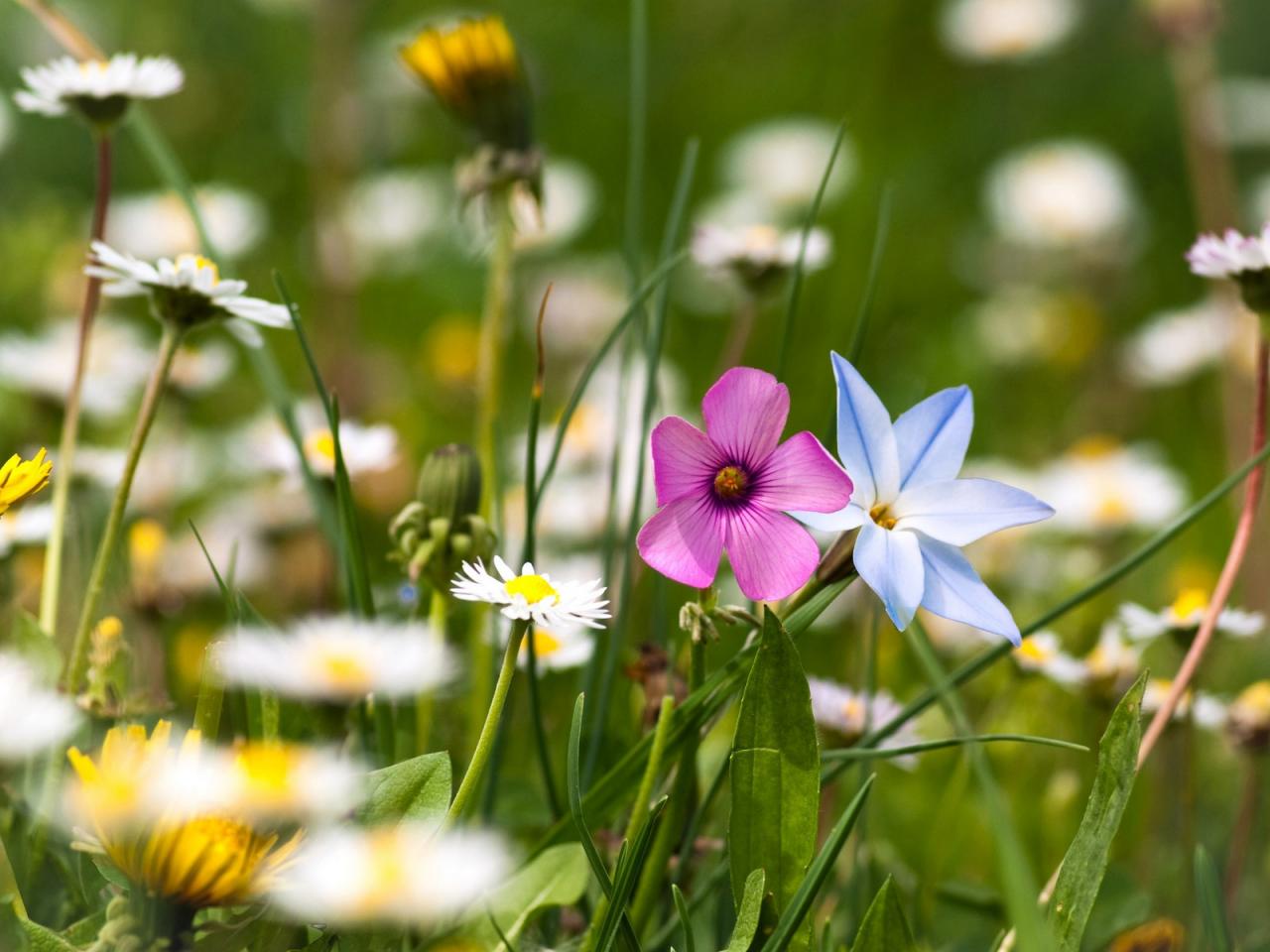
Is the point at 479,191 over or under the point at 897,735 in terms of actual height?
over

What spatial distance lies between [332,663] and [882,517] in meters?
0.21

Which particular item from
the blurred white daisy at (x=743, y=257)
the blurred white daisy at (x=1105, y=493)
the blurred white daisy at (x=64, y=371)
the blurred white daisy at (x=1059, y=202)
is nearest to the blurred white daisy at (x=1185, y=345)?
the blurred white daisy at (x=1105, y=493)

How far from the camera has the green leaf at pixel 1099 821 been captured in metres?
0.47

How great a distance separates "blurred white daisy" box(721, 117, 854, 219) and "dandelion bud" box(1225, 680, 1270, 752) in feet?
5.08

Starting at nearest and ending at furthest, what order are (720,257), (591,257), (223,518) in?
(720,257) < (223,518) < (591,257)

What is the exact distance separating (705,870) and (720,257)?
356 mm

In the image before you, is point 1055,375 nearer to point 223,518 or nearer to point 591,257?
point 591,257

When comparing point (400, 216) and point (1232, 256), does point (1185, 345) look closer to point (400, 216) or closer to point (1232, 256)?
point (1232, 256)

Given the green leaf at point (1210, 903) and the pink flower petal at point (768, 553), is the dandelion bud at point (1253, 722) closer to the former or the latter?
the green leaf at point (1210, 903)

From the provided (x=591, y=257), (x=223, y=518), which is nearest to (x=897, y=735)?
(x=223, y=518)

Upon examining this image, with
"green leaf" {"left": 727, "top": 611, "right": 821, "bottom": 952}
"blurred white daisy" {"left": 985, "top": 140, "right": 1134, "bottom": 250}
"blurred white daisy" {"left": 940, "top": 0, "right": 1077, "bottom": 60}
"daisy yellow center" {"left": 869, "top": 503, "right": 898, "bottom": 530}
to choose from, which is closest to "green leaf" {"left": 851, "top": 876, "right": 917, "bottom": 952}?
"green leaf" {"left": 727, "top": 611, "right": 821, "bottom": 952}

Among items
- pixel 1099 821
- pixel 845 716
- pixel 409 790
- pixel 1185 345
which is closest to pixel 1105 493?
pixel 1185 345

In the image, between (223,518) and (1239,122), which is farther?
(1239,122)

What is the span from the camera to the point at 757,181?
2.30 metres
